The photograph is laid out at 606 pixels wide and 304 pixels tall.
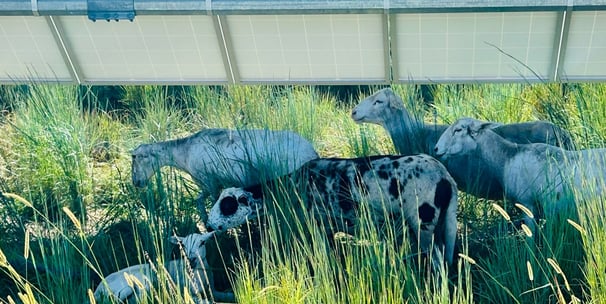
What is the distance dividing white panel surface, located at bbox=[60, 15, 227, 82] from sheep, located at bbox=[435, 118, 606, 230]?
197cm

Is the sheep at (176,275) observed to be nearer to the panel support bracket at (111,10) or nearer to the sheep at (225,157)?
the sheep at (225,157)

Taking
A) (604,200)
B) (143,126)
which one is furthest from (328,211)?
(143,126)

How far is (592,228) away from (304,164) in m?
2.35

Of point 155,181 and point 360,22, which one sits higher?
point 360,22

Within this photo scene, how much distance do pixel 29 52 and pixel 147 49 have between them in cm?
100

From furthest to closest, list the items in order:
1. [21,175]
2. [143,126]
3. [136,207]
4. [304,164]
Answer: [143,126] < [21,175] < [136,207] < [304,164]

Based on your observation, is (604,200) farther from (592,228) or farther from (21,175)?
(21,175)

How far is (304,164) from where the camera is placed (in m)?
8.52

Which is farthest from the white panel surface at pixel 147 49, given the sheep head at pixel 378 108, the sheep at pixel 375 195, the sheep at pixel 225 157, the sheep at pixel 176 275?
the sheep at pixel 176 275

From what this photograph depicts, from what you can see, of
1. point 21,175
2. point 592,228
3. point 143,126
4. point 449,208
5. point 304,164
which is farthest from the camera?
point 143,126

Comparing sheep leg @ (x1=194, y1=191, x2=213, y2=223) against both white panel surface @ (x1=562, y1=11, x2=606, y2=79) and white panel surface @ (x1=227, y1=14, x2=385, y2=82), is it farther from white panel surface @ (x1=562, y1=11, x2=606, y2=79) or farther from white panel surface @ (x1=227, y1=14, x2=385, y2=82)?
white panel surface @ (x1=562, y1=11, x2=606, y2=79)

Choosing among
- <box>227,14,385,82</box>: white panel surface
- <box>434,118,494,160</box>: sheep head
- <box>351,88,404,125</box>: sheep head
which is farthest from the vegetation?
<box>227,14,385,82</box>: white panel surface

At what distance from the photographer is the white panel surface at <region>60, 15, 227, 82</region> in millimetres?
9344

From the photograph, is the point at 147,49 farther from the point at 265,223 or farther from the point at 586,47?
the point at 586,47
